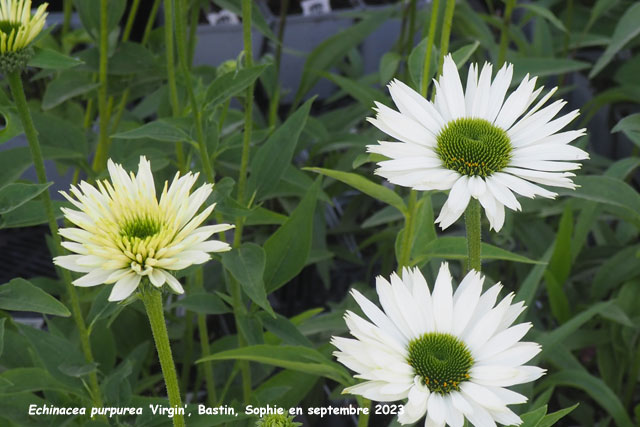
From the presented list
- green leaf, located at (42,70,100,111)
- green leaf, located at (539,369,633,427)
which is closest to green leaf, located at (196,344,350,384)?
green leaf, located at (539,369,633,427)

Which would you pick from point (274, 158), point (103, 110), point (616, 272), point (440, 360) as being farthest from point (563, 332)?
point (103, 110)

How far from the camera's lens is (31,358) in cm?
70

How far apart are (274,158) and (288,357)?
200 millimetres

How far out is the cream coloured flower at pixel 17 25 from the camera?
1.69 ft

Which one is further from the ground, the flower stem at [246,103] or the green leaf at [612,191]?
the flower stem at [246,103]

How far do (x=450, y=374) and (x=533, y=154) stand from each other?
14 centimetres

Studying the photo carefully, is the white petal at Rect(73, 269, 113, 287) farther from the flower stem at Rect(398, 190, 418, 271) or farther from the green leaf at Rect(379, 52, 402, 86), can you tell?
the green leaf at Rect(379, 52, 402, 86)

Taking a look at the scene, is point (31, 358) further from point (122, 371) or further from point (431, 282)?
point (431, 282)

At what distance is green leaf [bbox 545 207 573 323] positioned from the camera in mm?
847

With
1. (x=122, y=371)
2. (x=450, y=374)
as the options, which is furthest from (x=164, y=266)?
(x=122, y=371)

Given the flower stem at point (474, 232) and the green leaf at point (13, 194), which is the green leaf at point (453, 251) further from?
the green leaf at point (13, 194)

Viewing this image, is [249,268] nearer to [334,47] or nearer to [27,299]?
[27,299]

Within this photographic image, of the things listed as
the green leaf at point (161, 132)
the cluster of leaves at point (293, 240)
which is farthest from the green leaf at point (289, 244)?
the green leaf at point (161, 132)

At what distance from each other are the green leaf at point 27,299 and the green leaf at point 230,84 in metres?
0.18
